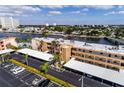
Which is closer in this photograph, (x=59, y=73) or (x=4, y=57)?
(x=59, y=73)

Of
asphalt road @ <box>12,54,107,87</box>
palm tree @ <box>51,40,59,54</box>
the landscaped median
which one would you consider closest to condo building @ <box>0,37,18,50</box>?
asphalt road @ <box>12,54,107,87</box>

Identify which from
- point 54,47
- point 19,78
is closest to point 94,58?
point 54,47

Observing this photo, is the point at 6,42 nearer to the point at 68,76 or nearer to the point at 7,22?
the point at 7,22

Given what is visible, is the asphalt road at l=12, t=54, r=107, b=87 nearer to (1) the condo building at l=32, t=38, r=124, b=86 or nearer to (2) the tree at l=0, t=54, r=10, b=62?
(1) the condo building at l=32, t=38, r=124, b=86

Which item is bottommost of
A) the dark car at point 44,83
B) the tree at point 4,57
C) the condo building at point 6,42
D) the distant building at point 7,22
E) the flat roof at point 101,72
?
the dark car at point 44,83

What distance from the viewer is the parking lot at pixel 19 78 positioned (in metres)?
6.88

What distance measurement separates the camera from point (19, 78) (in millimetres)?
7473

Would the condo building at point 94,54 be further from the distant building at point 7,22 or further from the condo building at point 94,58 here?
the distant building at point 7,22

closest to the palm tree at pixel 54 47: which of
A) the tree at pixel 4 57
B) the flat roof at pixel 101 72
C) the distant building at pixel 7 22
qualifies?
the flat roof at pixel 101 72

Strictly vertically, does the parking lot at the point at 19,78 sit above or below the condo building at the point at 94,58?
below

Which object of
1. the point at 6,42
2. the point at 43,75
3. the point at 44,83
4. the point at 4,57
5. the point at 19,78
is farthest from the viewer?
the point at 6,42

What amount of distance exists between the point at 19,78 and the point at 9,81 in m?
0.54

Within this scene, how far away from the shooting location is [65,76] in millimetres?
7766
